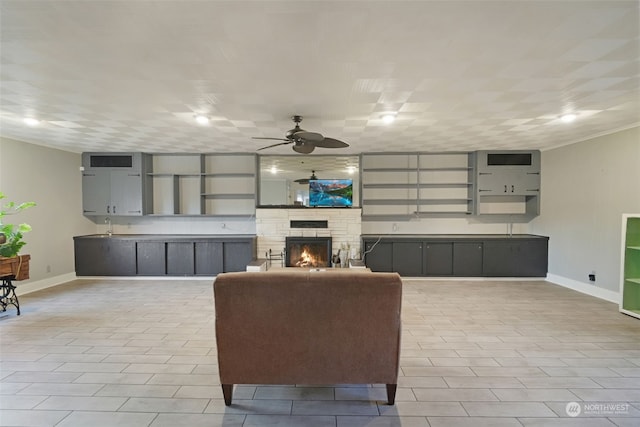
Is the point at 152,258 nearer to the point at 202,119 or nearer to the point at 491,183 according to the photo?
the point at 202,119

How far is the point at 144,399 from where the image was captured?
2180mm

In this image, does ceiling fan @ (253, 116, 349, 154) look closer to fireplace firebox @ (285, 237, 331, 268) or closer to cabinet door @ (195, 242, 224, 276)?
fireplace firebox @ (285, 237, 331, 268)

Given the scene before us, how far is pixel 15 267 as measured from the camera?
395 centimetres

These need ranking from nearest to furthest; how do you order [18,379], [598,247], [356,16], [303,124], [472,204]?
[356,16] < [18,379] < [303,124] < [598,247] < [472,204]

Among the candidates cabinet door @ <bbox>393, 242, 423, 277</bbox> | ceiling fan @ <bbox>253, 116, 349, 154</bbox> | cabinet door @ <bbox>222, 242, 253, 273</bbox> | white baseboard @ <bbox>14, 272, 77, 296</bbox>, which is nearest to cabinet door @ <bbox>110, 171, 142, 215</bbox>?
white baseboard @ <bbox>14, 272, 77, 296</bbox>

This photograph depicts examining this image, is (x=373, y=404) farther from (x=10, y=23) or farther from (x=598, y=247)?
(x=598, y=247)

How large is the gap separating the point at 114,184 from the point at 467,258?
24.1 feet

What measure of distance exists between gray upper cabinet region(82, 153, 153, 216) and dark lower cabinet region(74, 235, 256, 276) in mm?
659

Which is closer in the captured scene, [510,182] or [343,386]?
[343,386]

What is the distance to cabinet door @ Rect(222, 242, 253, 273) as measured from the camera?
5.77 meters

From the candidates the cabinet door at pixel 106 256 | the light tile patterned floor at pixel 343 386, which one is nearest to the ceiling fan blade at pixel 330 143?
the light tile patterned floor at pixel 343 386

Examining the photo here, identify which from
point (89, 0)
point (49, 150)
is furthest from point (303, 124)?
point (49, 150)

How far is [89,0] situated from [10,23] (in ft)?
2.27

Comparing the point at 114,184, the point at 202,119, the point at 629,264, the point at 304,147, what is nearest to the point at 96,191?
the point at 114,184
